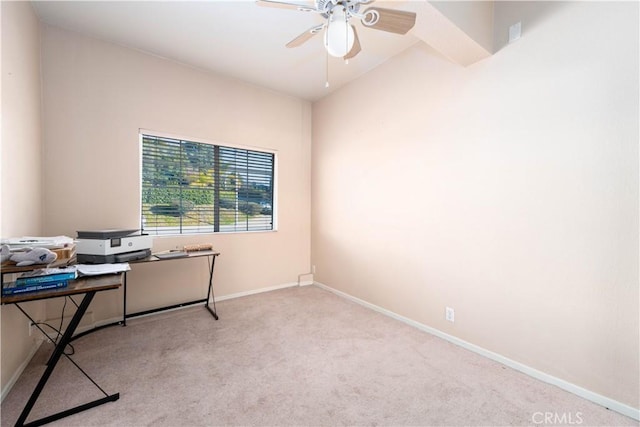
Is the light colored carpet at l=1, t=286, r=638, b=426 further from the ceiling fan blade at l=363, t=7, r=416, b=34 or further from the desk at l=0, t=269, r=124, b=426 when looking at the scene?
the ceiling fan blade at l=363, t=7, r=416, b=34

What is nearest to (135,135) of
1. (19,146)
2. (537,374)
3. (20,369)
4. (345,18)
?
(19,146)

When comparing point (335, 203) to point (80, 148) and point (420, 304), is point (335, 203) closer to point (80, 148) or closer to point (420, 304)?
point (420, 304)

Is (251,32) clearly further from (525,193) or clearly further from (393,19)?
(525,193)

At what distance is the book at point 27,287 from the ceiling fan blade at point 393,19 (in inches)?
88.4

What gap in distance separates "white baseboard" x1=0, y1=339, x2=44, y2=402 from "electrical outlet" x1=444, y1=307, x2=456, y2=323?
3196 millimetres

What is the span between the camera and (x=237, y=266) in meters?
3.57

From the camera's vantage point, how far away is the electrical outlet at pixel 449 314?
96.6 inches

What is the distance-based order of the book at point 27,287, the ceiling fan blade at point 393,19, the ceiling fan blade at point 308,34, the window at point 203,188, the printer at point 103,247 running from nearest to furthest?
the book at point 27,287 → the ceiling fan blade at point 393,19 → the ceiling fan blade at point 308,34 → the printer at point 103,247 → the window at point 203,188

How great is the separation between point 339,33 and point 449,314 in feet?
7.90

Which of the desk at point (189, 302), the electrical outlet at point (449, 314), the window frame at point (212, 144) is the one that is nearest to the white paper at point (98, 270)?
the desk at point (189, 302)

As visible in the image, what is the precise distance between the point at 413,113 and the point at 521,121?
0.99 metres

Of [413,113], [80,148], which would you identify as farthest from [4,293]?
[413,113]

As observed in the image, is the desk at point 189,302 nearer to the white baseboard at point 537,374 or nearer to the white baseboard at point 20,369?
the white baseboard at point 20,369

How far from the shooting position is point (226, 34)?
2.58m
